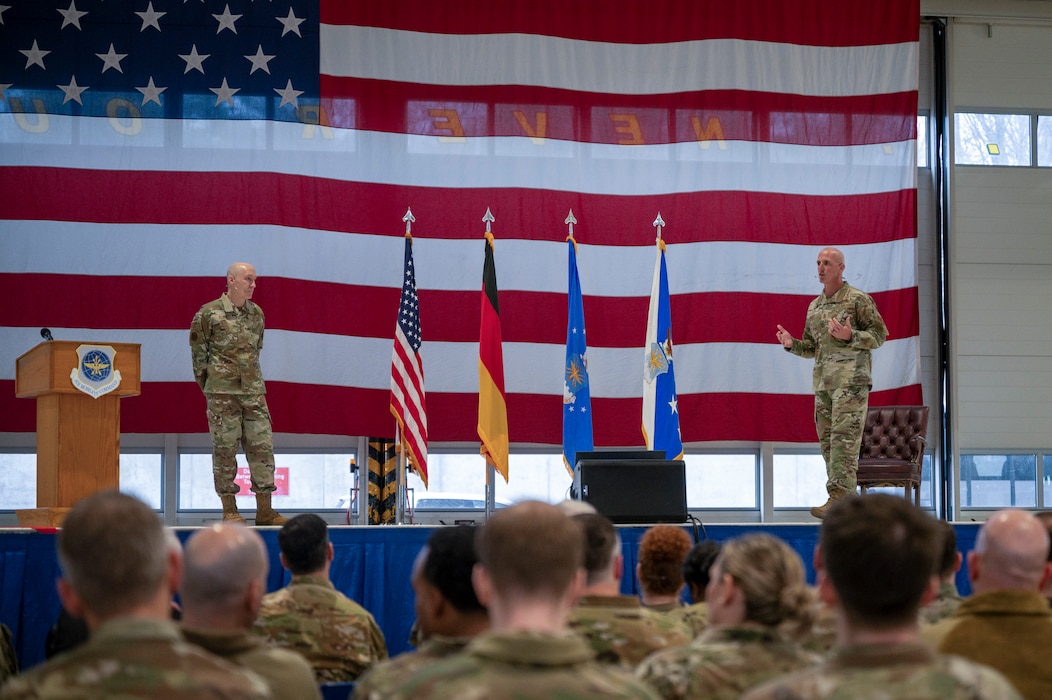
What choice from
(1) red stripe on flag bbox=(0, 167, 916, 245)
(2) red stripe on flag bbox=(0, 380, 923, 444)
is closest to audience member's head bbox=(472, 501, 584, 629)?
(2) red stripe on flag bbox=(0, 380, 923, 444)

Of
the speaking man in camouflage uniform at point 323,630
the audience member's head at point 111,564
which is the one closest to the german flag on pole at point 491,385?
the speaking man in camouflage uniform at point 323,630

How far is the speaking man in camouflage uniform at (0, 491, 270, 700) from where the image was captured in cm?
139

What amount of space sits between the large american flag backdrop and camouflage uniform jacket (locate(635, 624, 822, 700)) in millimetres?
6185

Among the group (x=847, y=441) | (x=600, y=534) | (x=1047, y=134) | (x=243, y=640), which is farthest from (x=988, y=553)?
(x=1047, y=134)

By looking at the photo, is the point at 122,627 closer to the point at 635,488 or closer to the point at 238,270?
the point at 635,488

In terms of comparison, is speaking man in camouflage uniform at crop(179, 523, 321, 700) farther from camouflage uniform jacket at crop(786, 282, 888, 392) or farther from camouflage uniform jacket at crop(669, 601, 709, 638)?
camouflage uniform jacket at crop(786, 282, 888, 392)

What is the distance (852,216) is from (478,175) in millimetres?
2862

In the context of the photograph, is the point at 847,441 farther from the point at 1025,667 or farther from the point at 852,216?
the point at 1025,667

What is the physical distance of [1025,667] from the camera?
2104 mm

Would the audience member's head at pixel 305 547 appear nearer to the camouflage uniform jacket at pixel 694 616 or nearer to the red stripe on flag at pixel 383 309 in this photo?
the camouflage uniform jacket at pixel 694 616

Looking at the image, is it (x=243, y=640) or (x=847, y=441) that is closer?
(x=243, y=640)

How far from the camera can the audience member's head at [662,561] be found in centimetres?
312

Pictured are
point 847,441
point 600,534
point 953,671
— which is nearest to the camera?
point 953,671

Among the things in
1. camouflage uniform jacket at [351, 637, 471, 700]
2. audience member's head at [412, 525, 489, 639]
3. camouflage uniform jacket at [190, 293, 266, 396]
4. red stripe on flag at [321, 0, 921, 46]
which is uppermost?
red stripe on flag at [321, 0, 921, 46]
